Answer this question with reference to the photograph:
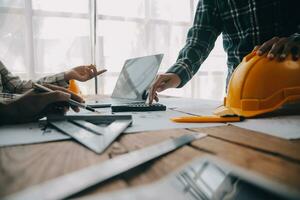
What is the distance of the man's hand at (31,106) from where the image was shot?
0.65 meters

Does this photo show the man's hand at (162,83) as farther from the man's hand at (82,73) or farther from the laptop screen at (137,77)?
the man's hand at (82,73)

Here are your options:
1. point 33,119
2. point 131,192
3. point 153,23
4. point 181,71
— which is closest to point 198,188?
point 131,192

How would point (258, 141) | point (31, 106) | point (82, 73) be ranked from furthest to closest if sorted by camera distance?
point (82, 73), point (31, 106), point (258, 141)

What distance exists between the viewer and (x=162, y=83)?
42.7 inches

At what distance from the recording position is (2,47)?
2494 mm

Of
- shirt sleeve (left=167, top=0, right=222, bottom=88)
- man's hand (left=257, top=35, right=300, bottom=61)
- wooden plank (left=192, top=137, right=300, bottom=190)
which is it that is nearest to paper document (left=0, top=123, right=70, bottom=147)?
wooden plank (left=192, top=137, right=300, bottom=190)

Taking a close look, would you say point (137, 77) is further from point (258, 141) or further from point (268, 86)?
point (258, 141)

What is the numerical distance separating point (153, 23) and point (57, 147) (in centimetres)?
302

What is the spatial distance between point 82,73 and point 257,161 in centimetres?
A: 137

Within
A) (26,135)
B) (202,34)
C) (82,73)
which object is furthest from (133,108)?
(82,73)

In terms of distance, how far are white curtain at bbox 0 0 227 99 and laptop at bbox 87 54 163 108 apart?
141cm

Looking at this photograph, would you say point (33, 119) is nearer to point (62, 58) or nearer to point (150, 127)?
point (150, 127)

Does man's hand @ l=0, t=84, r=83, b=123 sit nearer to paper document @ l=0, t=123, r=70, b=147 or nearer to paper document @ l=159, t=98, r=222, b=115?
paper document @ l=0, t=123, r=70, b=147

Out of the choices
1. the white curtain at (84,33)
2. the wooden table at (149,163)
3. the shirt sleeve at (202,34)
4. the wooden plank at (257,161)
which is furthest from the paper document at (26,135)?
the white curtain at (84,33)
